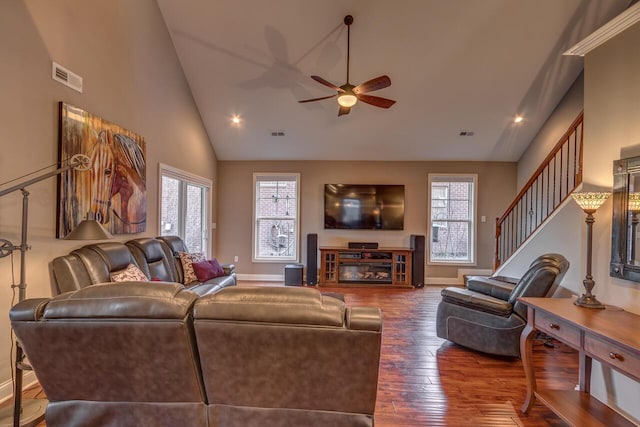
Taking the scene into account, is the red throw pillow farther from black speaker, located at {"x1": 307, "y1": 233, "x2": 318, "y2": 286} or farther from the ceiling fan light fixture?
the ceiling fan light fixture

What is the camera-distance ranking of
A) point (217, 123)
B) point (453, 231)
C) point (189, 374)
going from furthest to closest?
point (453, 231) → point (217, 123) → point (189, 374)

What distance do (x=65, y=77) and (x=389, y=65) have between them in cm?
386

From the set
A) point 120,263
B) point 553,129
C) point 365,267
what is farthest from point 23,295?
point 553,129

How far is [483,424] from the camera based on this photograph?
205 cm

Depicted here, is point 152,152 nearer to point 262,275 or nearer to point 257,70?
point 257,70

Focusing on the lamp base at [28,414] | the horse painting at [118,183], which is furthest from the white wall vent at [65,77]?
the lamp base at [28,414]

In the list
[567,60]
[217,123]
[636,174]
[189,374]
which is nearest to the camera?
[189,374]

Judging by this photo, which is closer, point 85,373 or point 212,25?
point 85,373

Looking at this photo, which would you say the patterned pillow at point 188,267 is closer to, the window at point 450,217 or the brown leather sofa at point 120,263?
the brown leather sofa at point 120,263

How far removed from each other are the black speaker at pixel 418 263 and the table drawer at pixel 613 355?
166 inches

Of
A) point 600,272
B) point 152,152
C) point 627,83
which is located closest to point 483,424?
point 600,272

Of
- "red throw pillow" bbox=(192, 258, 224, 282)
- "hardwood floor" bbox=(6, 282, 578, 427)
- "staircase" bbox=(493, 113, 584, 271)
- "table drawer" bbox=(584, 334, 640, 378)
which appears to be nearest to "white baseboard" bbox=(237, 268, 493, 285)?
"staircase" bbox=(493, 113, 584, 271)

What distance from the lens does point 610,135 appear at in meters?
2.17

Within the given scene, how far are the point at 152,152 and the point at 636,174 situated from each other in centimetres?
474
